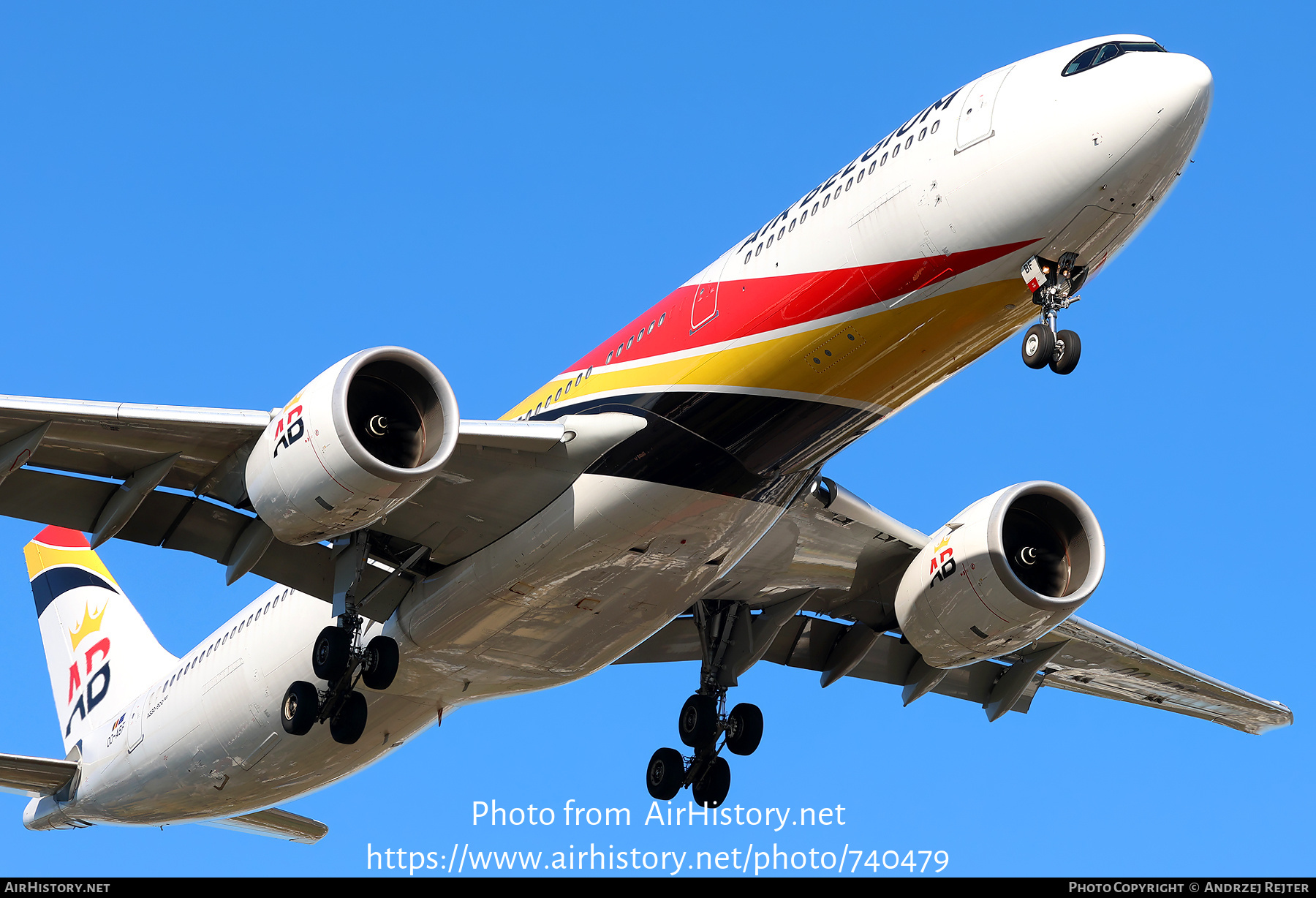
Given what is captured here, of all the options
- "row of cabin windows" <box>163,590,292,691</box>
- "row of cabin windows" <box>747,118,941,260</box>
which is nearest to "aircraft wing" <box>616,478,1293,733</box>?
"row of cabin windows" <box>747,118,941,260</box>

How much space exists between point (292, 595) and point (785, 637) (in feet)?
24.4

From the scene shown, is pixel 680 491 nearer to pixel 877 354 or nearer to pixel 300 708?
pixel 877 354

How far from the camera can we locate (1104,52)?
1388 cm

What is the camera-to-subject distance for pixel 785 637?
72.8 feet

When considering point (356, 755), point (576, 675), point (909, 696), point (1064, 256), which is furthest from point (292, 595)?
point (1064, 256)

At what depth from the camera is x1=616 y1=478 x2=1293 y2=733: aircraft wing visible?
1931cm

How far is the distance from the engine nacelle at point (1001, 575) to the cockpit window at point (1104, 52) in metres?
6.50

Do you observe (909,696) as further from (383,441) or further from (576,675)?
(383,441)

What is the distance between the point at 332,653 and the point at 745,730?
6.42m

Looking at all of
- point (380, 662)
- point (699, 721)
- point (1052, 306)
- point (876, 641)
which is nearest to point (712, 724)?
point (699, 721)

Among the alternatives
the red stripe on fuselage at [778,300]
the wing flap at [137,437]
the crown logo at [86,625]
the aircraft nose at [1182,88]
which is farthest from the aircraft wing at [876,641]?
the crown logo at [86,625]

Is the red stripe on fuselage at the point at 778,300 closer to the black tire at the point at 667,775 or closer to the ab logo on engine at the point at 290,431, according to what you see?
the ab logo on engine at the point at 290,431

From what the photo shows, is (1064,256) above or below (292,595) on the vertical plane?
above

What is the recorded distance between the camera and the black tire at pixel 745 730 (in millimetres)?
20766
